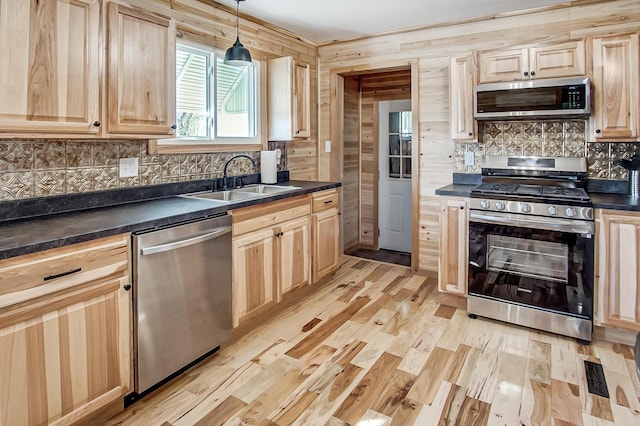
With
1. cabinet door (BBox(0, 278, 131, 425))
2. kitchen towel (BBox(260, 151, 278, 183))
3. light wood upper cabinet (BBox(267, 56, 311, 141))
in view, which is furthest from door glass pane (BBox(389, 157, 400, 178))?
cabinet door (BBox(0, 278, 131, 425))

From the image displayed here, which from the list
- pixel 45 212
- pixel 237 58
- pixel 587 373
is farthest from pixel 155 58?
pixel 587 373

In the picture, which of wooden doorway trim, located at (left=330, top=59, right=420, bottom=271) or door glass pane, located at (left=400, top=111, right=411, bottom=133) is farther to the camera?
door glass pane, located at (left=400, top=111, right=411, bottom=133)

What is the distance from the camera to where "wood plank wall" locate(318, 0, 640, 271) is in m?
3.23

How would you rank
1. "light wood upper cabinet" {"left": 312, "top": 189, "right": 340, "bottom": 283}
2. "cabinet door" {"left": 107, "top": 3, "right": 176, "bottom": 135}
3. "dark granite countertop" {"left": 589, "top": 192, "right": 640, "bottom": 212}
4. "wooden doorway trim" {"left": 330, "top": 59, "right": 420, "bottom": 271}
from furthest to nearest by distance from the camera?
1. "wooden doorway trim" {"left": 330, "top": 59, "right": 420, "bottom": 271}
2. "light wood upper cabinet" {"left": 312, "top": 189, "right": 340, "bottom": 283}
3. "dark granite countertop" {"left": 589, "top": 192, "right": 640, "bottom": 212}
4. "cabinet door" {"left": 107, "top": 3, "right": 176, "bottom": 135}

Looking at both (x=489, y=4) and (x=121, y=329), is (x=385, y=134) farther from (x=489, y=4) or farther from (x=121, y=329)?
(x=121, y=329)

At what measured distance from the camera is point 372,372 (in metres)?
2.43

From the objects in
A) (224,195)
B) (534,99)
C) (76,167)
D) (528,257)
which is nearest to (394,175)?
(534,99)

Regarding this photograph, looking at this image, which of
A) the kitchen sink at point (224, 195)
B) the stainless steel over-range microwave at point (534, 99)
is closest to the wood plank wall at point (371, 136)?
the stainless steel over-range microwave at point (534, 99)

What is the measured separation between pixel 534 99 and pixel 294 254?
2173mm

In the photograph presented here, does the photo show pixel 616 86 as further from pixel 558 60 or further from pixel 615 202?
pixel 615 202

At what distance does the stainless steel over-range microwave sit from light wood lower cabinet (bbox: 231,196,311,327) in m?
1.63

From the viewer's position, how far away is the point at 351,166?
5141 mm

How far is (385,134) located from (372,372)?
11.1ft

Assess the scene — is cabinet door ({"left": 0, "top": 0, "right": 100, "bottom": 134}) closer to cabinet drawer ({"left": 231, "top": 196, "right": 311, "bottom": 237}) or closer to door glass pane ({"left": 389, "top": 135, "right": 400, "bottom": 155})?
cabinet drawer ({"left": 231, "top": 196, "right": 311, "bottom": 237})
